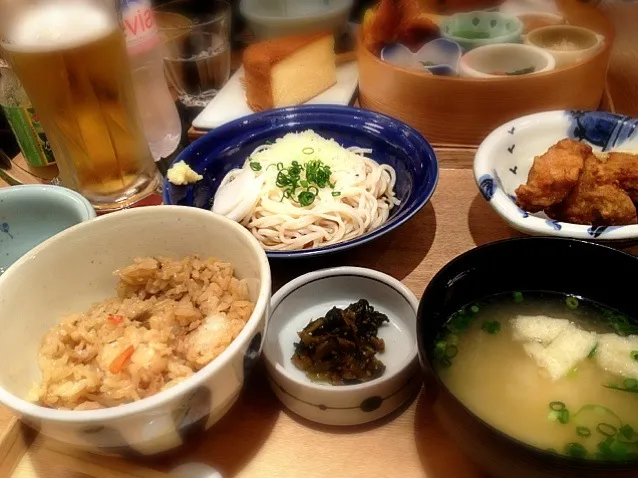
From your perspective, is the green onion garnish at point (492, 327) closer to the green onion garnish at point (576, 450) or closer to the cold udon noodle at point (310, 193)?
the green onion garnish at point (576, 450)

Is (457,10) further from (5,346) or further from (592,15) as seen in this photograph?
(5,346)

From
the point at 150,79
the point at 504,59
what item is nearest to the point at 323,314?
the point at 150,79

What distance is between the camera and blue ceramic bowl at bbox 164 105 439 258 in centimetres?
153

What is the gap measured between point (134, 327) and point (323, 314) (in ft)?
1.45

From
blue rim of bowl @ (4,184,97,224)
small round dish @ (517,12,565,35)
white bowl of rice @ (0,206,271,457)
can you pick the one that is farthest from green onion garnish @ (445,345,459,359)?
small round dish @ (517,12,565,35)

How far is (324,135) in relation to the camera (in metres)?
1.80

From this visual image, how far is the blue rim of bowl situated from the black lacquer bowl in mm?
805

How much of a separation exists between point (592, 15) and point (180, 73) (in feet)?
5.07

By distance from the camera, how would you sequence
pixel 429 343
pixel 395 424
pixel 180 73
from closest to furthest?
pixel 429 343
pixel 395 424
pixel 180 73

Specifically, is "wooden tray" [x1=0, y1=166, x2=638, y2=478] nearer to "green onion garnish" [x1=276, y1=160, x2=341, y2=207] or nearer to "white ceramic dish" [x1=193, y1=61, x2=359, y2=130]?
"green onion garnish" [x1=276, y1=160, x2=341, y2=207]

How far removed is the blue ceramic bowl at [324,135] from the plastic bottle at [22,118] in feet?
1.66

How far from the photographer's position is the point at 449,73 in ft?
6.13

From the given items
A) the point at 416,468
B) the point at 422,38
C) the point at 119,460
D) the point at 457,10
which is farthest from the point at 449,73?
the point at 119,460

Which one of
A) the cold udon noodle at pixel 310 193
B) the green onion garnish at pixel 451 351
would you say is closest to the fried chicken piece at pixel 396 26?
the cold udon noodle at pixel 310 193
